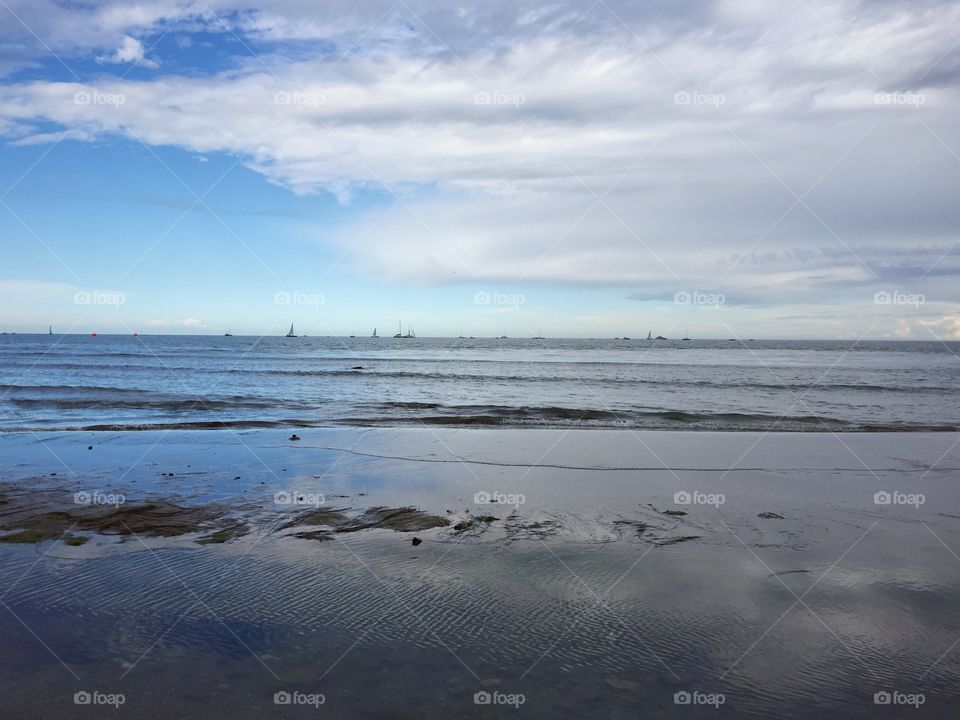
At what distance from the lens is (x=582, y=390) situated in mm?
33625

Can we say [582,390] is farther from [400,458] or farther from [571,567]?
[571,567]

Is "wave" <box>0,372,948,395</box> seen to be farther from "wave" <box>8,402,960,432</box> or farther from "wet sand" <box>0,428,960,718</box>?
"wet sand" <box>0,428,960,718</box>

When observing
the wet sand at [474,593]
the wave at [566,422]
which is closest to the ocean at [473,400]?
the wave at [566,422]

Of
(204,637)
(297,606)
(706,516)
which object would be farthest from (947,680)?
(204,637)

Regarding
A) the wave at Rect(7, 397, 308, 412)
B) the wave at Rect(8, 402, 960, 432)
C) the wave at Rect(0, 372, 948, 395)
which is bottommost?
the wave at Rect(8, 402, 960, 432)

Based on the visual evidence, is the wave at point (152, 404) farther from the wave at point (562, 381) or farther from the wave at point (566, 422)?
the wave at point (566, 422)

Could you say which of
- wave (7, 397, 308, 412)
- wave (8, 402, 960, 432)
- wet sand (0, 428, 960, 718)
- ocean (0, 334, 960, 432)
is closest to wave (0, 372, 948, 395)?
ocean (0, 334, 960, 432)

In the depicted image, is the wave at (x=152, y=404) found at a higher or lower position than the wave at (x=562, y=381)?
lower

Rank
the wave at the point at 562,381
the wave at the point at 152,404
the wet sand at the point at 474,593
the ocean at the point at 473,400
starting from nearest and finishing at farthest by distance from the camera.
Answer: the wet sand at the point at 474,593, the ocean at the point at 473,400, the wave at the point at 152,404, the wave at the point at 562,381

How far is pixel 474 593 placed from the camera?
616 centimetres

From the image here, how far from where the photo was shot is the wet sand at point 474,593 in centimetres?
445

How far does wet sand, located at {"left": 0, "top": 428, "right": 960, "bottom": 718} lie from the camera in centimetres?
445

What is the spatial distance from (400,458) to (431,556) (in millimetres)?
6645

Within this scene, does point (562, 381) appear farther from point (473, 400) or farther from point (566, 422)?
point (566, 422)
